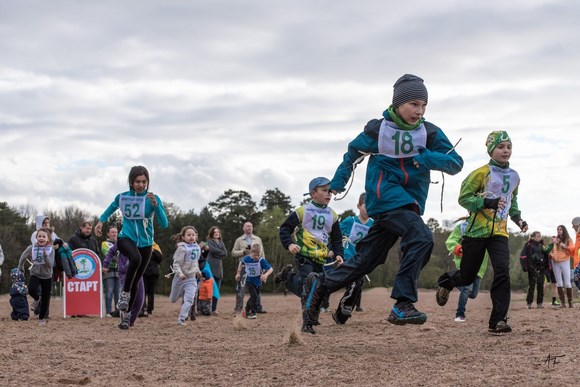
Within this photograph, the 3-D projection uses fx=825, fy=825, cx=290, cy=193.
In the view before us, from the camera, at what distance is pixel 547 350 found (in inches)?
289

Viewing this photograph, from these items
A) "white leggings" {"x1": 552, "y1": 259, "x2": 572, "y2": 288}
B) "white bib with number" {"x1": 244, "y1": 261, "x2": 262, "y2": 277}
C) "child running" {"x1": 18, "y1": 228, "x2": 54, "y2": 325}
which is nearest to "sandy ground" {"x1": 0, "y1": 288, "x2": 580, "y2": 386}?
"child running" {"x1": 18, "y1": 228, "x2": 54, "y2": 325}

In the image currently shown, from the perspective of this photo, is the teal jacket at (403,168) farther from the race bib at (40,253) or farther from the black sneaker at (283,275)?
the race bib at (40,253)

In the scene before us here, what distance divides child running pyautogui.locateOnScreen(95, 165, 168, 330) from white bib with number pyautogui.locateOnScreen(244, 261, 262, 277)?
5.33 meters

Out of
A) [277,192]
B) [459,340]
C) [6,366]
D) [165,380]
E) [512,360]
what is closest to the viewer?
[165,380]

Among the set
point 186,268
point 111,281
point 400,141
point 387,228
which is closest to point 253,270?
point 186,268

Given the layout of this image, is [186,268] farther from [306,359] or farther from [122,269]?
[306,359]

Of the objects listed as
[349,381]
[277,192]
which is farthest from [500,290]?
[277,192]

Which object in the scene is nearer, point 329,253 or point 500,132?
point 500,132

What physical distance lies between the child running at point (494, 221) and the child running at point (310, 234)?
2.19 meters

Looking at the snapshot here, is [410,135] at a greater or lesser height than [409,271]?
greater

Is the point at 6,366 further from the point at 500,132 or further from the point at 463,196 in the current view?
the point at 500,132

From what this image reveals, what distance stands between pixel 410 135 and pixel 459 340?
2568 mm

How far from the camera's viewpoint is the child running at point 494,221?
908cm

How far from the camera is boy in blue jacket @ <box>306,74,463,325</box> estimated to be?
7.32m
